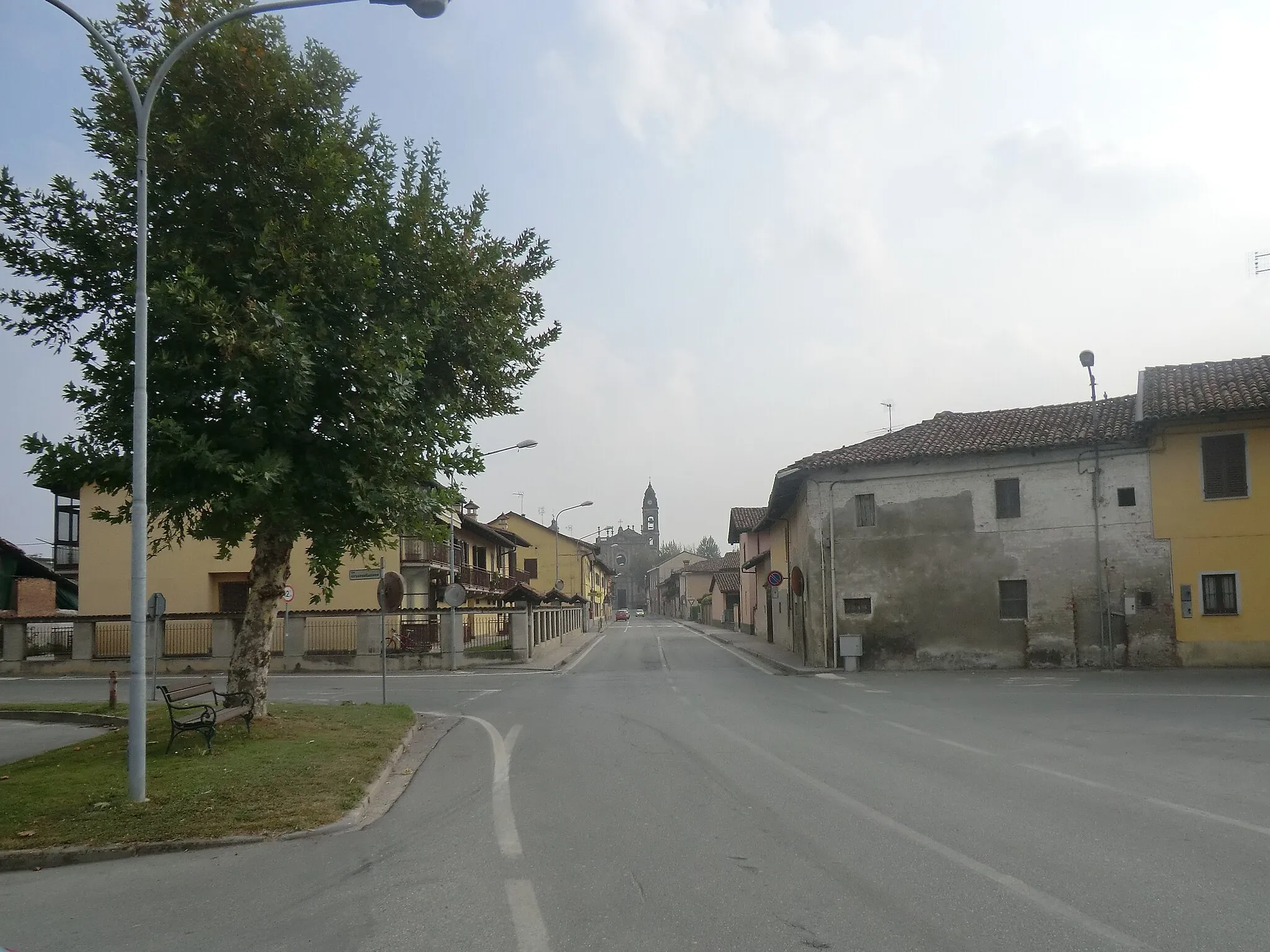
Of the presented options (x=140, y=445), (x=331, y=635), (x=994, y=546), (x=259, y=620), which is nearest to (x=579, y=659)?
(x=331, y=635)

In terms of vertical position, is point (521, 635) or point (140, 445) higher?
point (140, 445)

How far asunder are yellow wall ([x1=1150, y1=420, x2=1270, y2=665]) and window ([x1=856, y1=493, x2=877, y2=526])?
7.39m

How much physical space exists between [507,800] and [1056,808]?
4.94 m

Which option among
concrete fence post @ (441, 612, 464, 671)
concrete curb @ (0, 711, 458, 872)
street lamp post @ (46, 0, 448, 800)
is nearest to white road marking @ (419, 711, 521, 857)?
concrete curb @ (0, 711, 458, 872)

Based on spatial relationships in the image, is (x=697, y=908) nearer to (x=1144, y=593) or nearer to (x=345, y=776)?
(x=345, y=776)

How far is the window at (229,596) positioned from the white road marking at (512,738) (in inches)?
1124

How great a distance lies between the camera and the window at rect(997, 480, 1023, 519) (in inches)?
1075

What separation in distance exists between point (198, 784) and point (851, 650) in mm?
20770

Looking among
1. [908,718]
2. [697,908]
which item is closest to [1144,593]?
[908,718]

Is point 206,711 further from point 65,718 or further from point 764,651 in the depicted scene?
point 764,651

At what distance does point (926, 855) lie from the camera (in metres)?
6.71

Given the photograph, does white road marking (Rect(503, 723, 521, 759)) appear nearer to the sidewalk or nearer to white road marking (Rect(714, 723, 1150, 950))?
white road marking (Rect(714, 723, 1150, 950))

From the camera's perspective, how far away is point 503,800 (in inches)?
368

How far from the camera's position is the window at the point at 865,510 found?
28.8 metres
